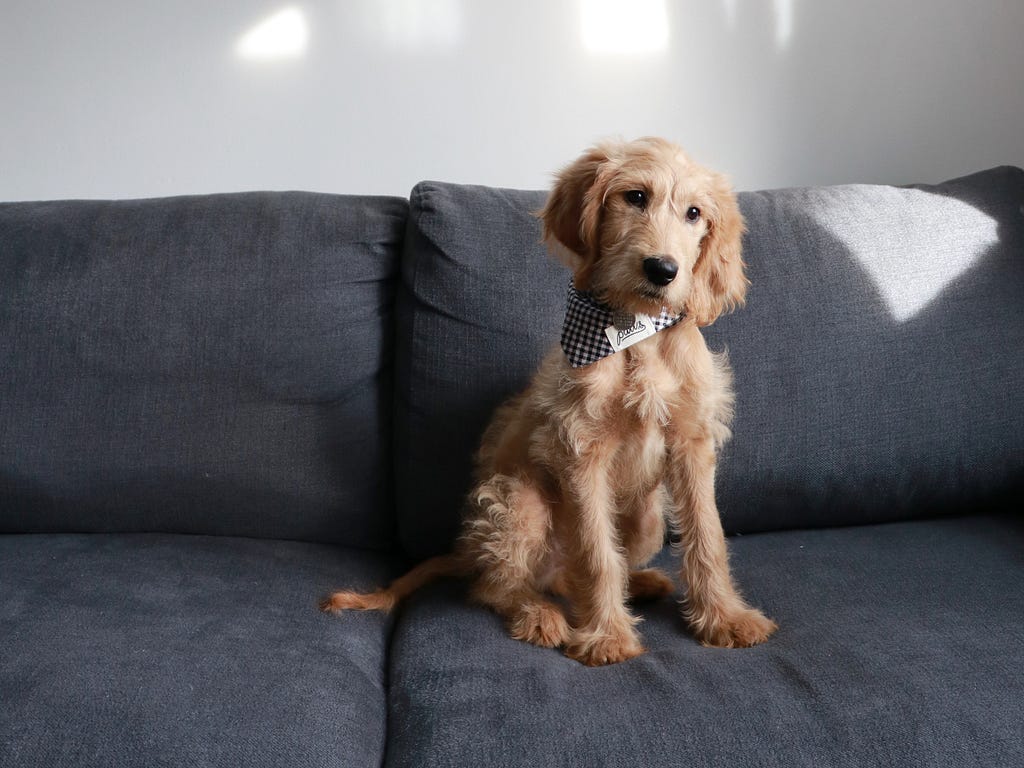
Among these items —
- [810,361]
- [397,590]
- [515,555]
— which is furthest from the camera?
[810,361]

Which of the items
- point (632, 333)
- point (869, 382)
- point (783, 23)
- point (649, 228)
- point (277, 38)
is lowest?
point (869, 382)

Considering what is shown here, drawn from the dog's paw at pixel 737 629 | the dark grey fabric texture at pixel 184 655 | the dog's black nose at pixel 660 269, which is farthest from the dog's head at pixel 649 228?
the dark grey fabric texture at pixel 184 655

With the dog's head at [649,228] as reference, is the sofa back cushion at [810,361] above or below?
below

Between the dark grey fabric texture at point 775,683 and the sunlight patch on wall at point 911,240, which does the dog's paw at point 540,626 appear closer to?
the dark grey fabric texture at point 775,683

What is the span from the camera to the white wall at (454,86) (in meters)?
2.54

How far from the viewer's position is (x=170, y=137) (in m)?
2.59

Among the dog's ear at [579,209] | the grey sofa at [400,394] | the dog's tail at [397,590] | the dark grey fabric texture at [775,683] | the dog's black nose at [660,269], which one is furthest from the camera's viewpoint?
the grey sofa at [400,394]

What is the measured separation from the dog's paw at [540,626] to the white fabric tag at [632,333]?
1.79ft

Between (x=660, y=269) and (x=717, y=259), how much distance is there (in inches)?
8.1

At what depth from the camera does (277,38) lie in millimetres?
2537

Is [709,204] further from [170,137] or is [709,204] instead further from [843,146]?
[170,137]

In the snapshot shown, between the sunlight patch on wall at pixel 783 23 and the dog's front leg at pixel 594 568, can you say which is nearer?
the dog's front leg at pixel 594 568

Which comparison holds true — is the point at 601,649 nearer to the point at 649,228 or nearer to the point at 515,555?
the point at 515,555

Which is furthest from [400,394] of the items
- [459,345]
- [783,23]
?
[783,23]
